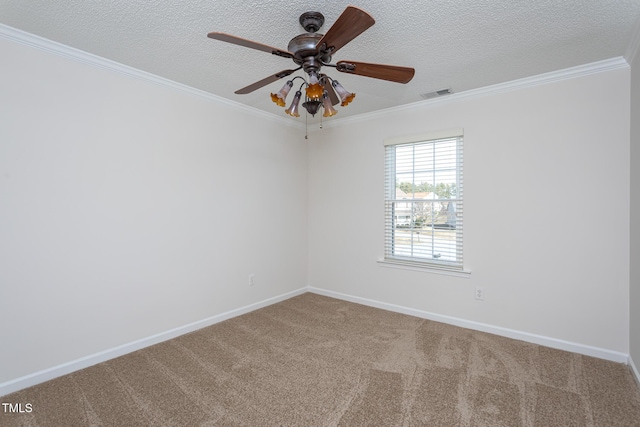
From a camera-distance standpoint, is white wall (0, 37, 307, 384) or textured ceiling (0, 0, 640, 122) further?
white wall (0, 37, 307, 384)

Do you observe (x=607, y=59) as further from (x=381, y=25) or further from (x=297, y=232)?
(x=297, y=232)

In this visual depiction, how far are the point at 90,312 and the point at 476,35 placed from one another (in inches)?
142

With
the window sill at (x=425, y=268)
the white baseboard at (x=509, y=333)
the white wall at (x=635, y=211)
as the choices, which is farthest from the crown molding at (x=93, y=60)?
the white wall at (x=635, y=211)

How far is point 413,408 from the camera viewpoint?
2072mm

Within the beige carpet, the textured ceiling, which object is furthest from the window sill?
the textured ceiling

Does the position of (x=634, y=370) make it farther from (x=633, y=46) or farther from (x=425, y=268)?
(x=633, y=46)

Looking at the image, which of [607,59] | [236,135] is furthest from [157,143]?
[607,59]

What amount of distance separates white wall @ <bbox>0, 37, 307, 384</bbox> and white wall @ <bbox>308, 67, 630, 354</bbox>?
6.09 feet

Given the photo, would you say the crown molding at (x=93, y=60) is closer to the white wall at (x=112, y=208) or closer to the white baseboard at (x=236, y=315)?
the white wall at (x=112, y=208)

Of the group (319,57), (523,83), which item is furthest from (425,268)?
(319,57)

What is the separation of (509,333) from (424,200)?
1.56 metres

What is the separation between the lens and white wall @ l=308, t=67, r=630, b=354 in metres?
2.68

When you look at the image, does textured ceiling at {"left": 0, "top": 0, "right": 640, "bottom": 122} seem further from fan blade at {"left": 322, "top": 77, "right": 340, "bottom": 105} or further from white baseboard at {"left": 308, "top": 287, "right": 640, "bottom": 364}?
white baseboard at {"left": 308, "top": 287, "right": 640, "bottom": 364}

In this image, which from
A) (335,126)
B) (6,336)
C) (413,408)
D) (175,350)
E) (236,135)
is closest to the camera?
(413,408)
